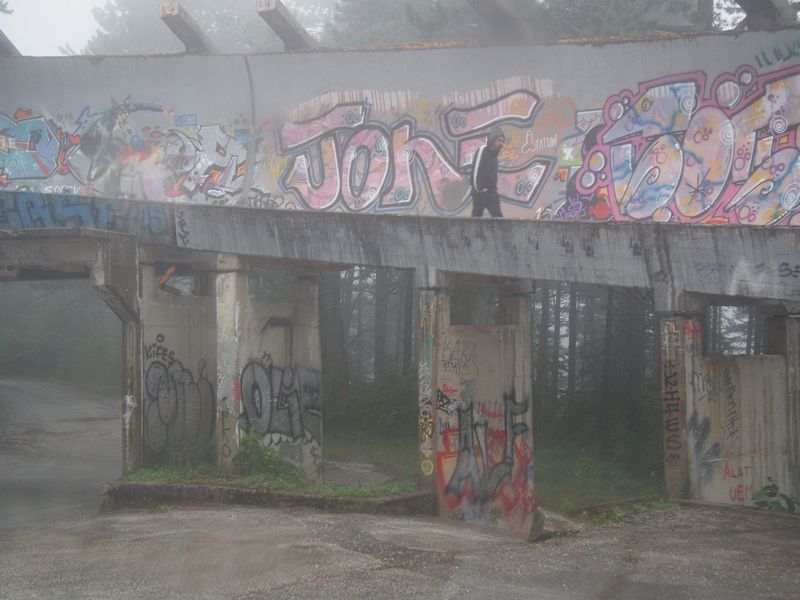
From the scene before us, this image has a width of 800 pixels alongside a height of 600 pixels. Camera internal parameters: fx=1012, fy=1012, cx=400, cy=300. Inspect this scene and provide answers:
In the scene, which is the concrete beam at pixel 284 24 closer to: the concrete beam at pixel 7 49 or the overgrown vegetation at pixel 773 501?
the concrete beam at pixel 7 49

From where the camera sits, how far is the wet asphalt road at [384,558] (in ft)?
26.1

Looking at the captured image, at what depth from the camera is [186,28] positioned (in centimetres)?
2264

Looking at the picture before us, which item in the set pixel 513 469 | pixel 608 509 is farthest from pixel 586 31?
pixel 608 509

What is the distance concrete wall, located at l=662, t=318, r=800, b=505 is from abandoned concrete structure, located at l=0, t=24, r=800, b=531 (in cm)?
3

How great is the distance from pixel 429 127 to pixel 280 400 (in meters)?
7.88

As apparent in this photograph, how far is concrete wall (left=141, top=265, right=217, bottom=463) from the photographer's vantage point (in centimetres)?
1695

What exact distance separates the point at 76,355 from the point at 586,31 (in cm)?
2805

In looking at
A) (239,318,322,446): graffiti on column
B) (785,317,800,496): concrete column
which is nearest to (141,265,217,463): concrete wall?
(239,318,322,446): graffiti on column

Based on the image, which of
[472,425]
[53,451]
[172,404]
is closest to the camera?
[472,425]

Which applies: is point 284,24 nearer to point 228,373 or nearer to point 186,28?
point 186,28

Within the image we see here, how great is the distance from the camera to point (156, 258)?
16938 millimetres

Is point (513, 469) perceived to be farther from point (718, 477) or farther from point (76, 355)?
point (76, 355)

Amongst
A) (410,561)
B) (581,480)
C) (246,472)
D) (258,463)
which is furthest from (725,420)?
(581,480)

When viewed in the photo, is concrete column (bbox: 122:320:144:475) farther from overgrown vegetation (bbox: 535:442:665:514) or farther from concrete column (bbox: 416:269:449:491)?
overgrown vegetation (bbox: 535:442:665:514)
